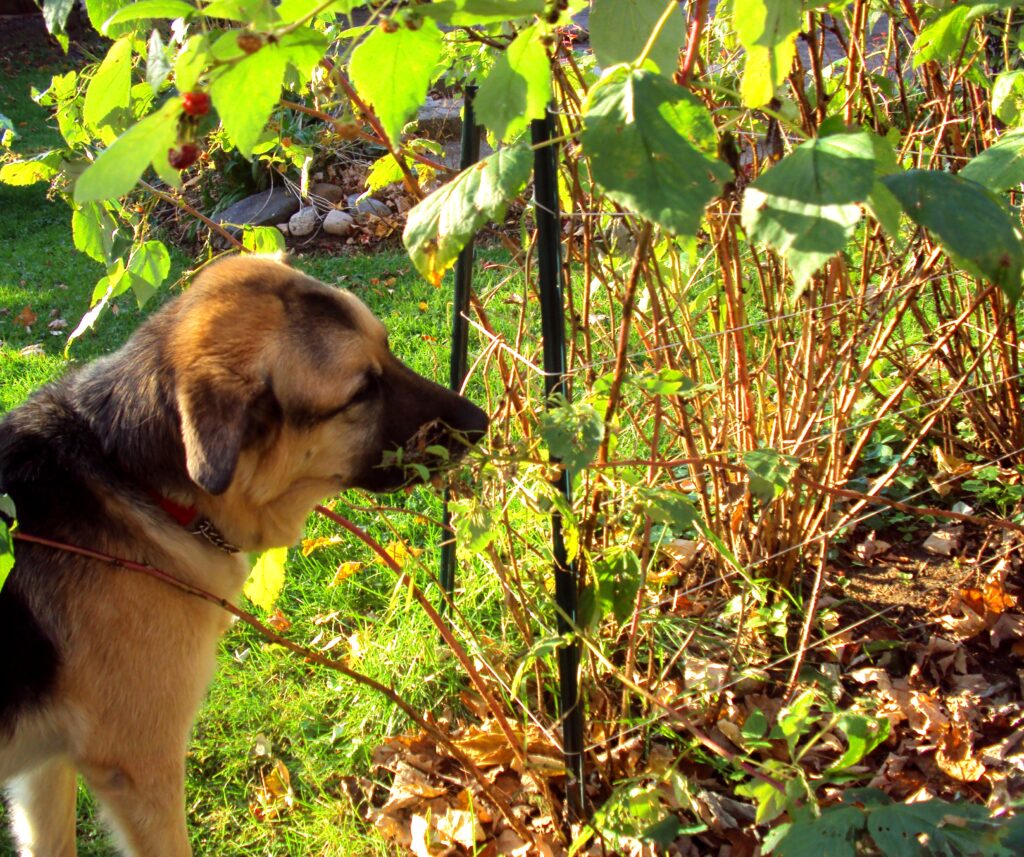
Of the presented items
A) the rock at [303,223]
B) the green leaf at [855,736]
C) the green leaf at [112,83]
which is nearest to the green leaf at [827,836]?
the green leaf at [855,736]

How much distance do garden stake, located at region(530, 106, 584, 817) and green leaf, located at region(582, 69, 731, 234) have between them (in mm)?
649

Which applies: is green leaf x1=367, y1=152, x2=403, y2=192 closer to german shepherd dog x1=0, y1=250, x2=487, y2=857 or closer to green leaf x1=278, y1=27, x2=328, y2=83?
german shepherd dog x1=0, y1=250, x2=487, y2=857

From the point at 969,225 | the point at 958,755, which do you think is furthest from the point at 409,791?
the point at 969,225

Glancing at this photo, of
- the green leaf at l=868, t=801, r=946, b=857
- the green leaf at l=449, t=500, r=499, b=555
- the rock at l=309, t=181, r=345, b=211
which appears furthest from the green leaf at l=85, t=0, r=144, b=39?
the rock at l=309, t=181, r=345, b=211

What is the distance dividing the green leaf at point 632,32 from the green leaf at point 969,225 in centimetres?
38

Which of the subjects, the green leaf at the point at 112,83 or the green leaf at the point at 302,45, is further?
the green leaf at the point at 112,83

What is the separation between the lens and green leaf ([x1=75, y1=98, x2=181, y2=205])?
3.10 ft

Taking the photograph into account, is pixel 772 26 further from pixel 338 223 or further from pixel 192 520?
pixel 338 223

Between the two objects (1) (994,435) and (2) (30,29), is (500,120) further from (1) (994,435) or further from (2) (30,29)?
(2) (30,29)

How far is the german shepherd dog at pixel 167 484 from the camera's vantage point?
92.1 inches

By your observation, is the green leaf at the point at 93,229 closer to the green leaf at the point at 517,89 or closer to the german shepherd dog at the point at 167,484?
Answer: the german shepherd dog at the point at 167,484

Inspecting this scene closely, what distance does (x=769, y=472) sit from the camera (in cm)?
180

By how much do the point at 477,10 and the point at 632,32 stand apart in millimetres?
287

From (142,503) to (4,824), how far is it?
1668 mm
